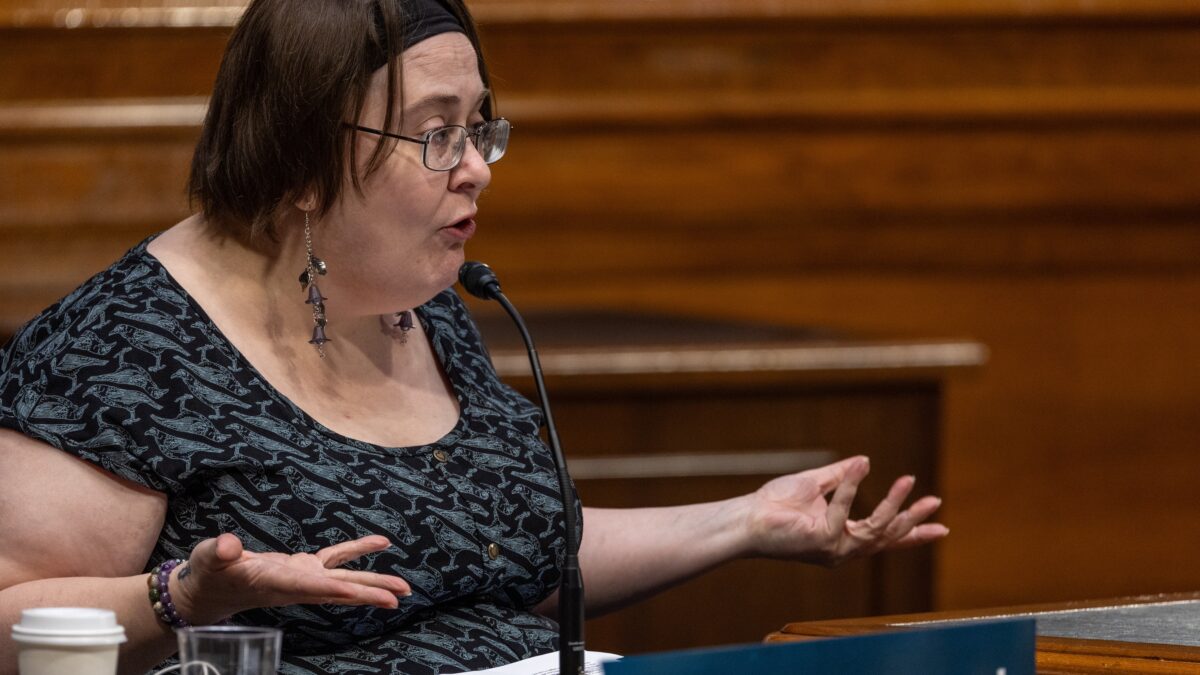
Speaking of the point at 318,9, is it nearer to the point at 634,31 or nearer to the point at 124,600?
the point at 124,600

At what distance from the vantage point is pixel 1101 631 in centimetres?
145

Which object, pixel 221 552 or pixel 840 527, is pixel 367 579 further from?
pixel 840 527

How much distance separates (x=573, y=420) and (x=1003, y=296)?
1.50m

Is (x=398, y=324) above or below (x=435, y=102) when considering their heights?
below

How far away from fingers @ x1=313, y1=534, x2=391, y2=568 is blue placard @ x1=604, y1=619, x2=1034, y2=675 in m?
0.39

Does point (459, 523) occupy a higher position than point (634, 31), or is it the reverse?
point (634, 31)

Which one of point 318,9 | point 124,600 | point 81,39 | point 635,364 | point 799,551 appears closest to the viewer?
point 124,600

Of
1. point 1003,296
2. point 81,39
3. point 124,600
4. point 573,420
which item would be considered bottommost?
point 124,600

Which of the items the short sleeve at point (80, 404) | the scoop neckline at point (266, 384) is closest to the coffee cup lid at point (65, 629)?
the short sleeve at point (80, 404)

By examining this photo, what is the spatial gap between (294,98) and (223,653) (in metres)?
0.70

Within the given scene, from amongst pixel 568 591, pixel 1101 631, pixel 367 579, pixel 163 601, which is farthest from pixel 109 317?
pixel 1101 631

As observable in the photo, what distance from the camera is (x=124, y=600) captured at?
1352mm

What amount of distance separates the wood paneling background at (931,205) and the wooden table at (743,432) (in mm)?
1005

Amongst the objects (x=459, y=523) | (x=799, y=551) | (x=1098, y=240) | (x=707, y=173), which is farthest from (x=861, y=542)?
(x=1098, y=240)
